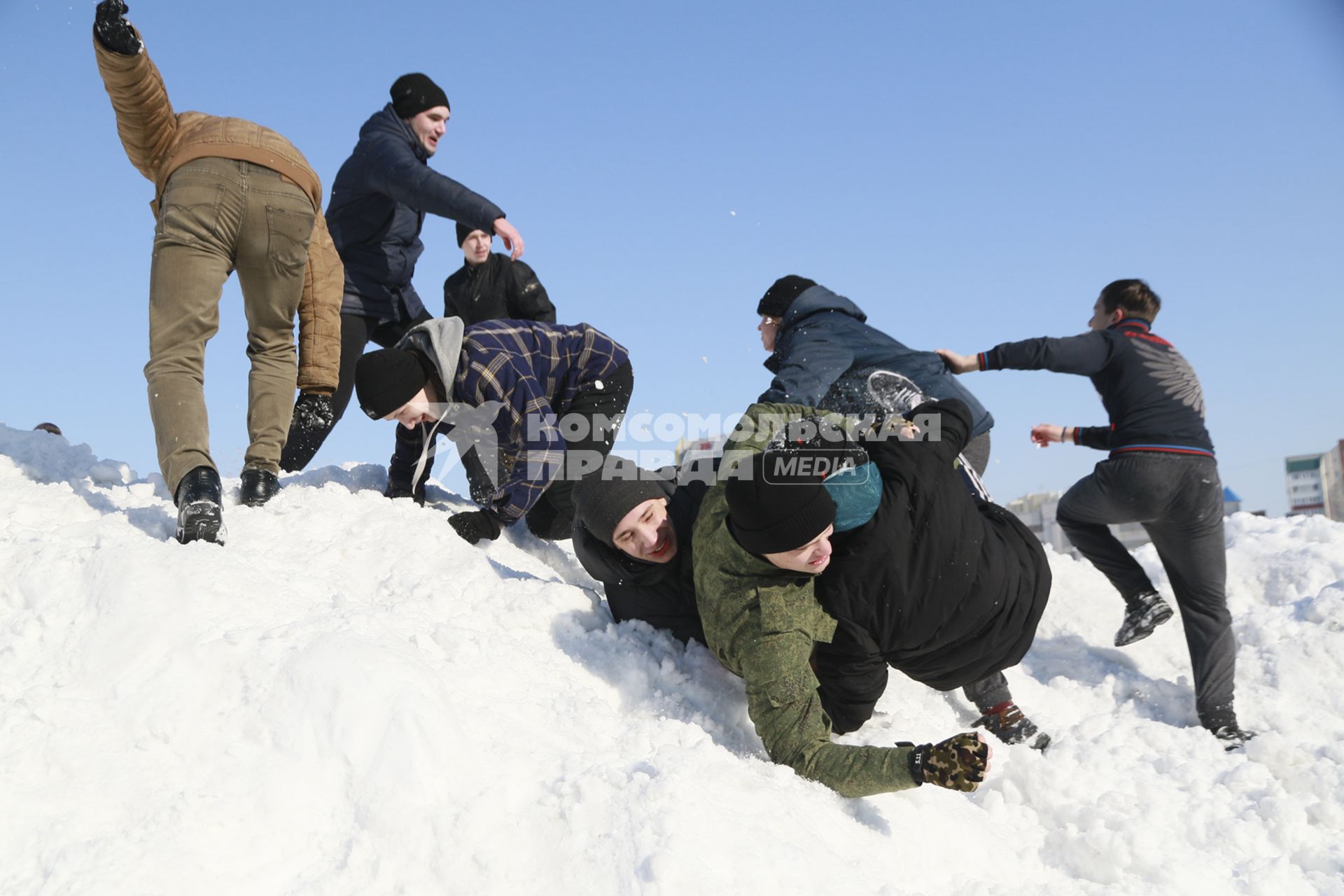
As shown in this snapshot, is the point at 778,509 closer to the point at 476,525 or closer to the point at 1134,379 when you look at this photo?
the point at 476,525

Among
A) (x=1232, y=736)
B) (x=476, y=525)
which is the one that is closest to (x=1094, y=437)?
(x=1232, y=736)

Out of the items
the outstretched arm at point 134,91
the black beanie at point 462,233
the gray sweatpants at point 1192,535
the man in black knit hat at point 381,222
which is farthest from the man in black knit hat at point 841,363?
the outstretched arm at point 134,91

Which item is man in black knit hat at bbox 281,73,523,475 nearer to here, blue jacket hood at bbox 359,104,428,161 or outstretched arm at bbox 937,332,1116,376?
blue jacket hood at bbox 359,104,428,161

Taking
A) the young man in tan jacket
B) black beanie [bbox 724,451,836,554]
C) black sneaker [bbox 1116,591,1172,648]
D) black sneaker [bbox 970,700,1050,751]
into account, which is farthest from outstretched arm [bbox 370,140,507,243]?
black sneaker [bbox 1116,591,1172,648]

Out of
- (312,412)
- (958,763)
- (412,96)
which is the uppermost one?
(412,96)

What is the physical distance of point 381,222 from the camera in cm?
419

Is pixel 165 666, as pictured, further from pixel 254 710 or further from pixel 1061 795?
pixel 1061 795

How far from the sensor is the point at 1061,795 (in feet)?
8.07

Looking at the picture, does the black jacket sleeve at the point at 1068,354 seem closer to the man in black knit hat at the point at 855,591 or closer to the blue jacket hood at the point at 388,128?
the man in black knit hat at the point at 855,591

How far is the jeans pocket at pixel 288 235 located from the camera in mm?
2964

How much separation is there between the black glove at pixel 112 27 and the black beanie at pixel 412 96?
1.55 meters

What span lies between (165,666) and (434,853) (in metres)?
0.83

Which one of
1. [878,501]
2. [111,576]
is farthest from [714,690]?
[111,576]

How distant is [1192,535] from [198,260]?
3.84m
